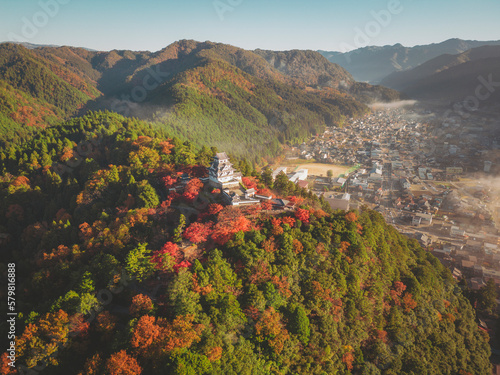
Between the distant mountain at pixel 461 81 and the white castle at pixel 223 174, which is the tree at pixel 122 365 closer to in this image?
the white castle at pixel 223 174

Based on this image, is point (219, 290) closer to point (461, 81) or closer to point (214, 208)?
point (214, 208)

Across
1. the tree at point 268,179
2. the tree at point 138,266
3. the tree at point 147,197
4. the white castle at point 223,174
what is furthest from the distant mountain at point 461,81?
the tree at point 138,266

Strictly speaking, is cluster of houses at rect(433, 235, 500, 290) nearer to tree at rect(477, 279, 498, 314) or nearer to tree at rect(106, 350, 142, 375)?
tree at rect(477, 279, 498, 314)

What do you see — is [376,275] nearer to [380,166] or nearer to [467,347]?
[467,347]

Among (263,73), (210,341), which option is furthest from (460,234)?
(263,73)

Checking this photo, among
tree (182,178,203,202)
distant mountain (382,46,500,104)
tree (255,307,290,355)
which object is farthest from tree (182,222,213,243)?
distant mountain (382,46,500,104)
